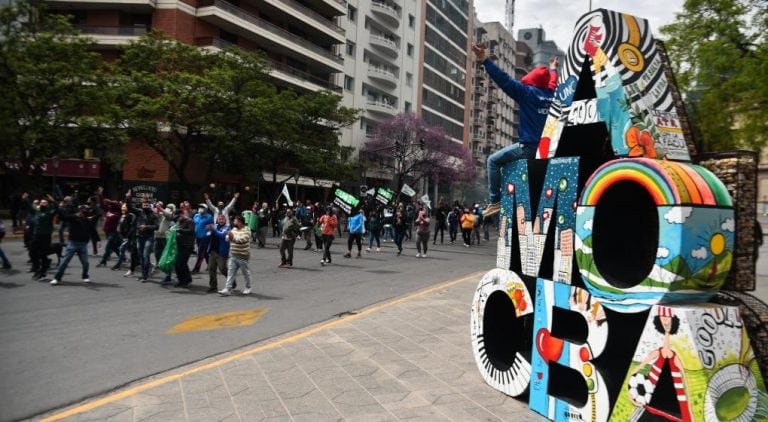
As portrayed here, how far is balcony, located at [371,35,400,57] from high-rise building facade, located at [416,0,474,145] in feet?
21.2

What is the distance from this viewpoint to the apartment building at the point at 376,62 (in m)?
49.8

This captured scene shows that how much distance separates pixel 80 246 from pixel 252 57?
22245mm

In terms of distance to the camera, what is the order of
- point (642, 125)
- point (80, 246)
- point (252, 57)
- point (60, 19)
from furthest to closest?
point (252, 57) < point (60, 19) < point (80, 246) < point (642, 125)

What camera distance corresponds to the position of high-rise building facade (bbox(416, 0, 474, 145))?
6231cm

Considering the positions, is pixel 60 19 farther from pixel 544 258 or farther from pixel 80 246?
pixel 544 258

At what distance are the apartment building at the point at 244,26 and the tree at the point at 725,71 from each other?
27995 millimetres

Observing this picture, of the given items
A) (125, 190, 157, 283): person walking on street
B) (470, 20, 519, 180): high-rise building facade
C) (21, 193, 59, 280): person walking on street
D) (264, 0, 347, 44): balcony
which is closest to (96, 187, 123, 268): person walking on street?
(125, 190, 157, 283): person walking on street

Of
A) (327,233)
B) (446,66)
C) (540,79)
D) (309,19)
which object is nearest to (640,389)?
(540,79)

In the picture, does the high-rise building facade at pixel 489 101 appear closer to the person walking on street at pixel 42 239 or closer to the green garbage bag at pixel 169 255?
the green garbage bag at pixel 169 255

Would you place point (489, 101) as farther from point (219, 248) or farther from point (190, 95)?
point (219, 248)

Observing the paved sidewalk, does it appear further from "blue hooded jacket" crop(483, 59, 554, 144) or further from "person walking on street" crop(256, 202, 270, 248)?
"person walking on street" crop(256, 202, 270, 248)

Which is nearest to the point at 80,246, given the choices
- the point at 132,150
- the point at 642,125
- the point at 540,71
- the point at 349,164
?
the point at 540,71

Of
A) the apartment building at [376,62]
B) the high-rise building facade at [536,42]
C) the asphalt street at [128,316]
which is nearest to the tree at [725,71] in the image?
the asphalt street at [128,316]

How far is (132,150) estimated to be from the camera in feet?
113
